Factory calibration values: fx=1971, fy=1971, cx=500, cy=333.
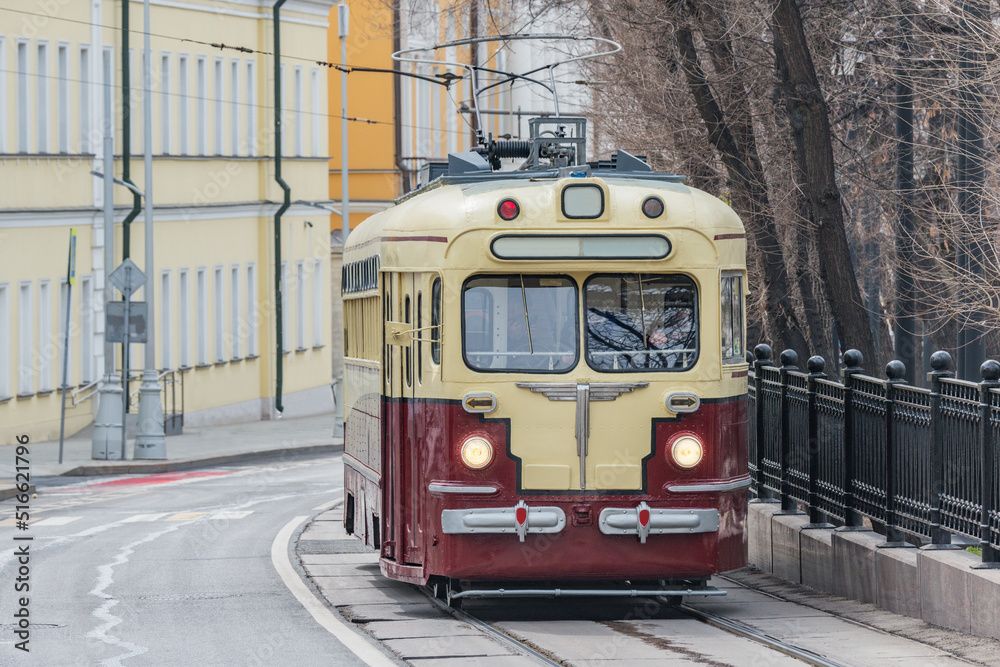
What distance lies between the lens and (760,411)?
1641 centimetres

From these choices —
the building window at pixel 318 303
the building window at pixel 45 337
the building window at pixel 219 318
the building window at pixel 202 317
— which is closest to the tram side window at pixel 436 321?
the building window at pixel 45 337

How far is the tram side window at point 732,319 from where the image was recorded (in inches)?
504

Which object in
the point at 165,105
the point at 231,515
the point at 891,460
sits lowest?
the point at 231,515

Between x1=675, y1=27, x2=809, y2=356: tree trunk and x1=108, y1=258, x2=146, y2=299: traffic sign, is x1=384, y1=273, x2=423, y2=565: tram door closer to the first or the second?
x1=675, y1=27, x2=809, y2=356: tree trunk

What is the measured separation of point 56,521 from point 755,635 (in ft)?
38.0

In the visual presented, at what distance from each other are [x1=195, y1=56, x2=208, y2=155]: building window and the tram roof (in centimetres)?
3174

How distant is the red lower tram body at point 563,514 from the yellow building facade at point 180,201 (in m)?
22.7

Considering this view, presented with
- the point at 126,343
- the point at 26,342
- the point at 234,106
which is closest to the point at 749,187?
the point at 126,343

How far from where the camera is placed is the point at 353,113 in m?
56.5

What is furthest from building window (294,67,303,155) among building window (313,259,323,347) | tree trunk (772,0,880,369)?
tree trunk (772,0,880,369)

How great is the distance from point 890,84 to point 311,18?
29.3 m

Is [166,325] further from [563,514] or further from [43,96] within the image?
[563,514]

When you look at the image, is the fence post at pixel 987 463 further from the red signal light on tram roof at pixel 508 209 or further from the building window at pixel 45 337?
the building window at pixel 45 337

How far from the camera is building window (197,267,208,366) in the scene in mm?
43969
